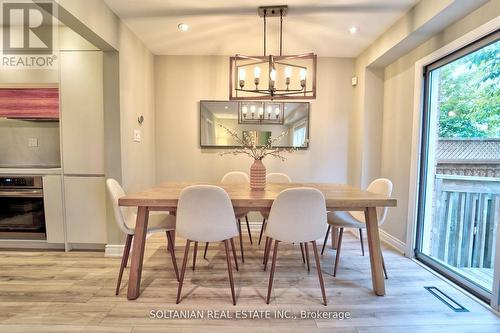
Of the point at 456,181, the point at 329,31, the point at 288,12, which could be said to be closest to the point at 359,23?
the point at 329,31

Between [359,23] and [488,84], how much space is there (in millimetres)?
1295

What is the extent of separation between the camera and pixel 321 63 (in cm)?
356

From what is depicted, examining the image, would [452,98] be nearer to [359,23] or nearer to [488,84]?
[488,84]

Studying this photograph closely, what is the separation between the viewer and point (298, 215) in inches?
69.8

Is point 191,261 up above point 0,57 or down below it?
below

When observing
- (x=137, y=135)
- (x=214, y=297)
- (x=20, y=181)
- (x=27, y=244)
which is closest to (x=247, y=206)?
(x=214, y=297)

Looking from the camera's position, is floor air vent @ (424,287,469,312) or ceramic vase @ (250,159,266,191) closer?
floor air vent @ (424,287,469,312)

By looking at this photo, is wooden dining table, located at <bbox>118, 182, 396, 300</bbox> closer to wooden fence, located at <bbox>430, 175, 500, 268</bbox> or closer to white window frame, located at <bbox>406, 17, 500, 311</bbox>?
wooden fence, located at <bbox>430, 175, 500, 268</bbox>

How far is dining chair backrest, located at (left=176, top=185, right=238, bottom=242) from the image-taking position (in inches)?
67.9

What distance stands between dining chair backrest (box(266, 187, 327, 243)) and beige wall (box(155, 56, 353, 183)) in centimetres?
187

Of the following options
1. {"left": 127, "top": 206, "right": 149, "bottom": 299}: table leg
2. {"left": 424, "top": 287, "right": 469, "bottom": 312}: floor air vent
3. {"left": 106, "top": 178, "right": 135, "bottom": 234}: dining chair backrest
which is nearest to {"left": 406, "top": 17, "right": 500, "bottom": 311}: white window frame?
{"left": 424, "top": 287, "right": 469, "bottom": 312}: floor air vent

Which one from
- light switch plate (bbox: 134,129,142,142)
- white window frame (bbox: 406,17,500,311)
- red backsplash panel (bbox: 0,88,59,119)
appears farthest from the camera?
light switch plate (bbox: 134,129,142,142)

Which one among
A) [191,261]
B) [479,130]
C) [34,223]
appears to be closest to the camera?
[479,130]

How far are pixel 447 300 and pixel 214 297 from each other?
1.79m
